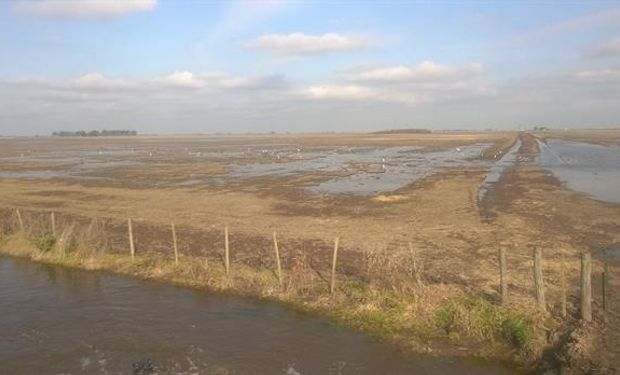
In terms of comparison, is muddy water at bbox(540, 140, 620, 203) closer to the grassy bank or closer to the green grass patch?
the grassy bank

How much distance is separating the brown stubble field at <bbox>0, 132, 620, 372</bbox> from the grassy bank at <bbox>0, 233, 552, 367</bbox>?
0.39 m

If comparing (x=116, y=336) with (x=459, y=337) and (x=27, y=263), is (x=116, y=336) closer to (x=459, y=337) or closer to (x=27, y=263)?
(x=459, y=337)

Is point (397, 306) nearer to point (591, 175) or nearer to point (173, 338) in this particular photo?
point (173, 338)

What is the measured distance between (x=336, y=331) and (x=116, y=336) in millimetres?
5438

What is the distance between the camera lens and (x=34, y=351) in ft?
43.6

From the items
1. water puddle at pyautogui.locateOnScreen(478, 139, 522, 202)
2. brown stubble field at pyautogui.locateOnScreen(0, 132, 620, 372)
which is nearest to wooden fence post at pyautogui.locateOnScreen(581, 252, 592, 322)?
brown stubble field at pyautogui.locateOnScreen(0, 132, 620, 372)

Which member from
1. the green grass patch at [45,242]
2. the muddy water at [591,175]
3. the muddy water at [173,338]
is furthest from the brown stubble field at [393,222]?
the muddy water at [173,338]

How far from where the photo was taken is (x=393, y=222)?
27875 mm

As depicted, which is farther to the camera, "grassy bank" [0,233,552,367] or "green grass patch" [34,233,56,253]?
"green grass patch" [34,233,56,253]

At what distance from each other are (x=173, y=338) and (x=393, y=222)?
51.8ft

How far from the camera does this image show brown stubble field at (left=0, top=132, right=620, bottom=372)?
17.9 m

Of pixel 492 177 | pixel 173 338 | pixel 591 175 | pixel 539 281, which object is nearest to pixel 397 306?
pixel 539 281

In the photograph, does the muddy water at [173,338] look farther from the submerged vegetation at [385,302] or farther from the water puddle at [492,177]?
the water puddle at [492,177]

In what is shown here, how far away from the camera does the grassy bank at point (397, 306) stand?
42.6ft
